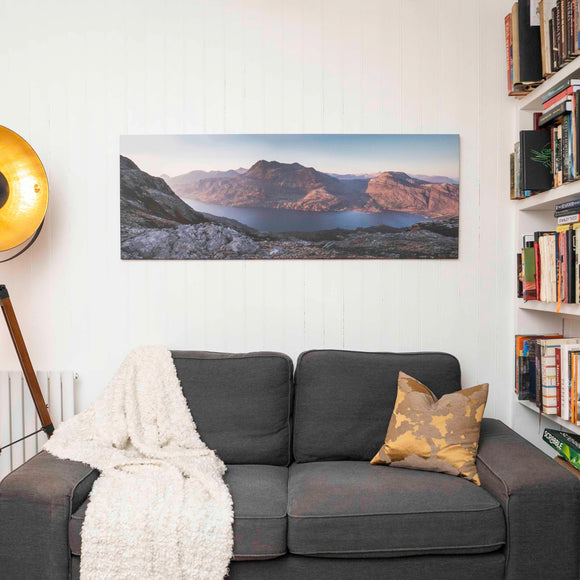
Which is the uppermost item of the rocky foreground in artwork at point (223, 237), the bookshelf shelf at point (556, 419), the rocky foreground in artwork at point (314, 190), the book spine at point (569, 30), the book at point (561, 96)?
the book spine at point (569, 30)

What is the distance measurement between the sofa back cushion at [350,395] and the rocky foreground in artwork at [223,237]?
0.55 metres

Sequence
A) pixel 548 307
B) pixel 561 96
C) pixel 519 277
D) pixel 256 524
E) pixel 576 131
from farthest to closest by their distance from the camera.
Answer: pixel 519 277 < pixel 548 307 < pixel 561 96 < pixel 576 131 < pixel 256 524

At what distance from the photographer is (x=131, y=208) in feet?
9.07

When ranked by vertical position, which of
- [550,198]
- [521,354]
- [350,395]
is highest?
[550,198]

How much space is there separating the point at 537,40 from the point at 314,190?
4.08 ft

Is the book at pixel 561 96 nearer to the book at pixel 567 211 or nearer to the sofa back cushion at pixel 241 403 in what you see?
the book at pixel 567 211

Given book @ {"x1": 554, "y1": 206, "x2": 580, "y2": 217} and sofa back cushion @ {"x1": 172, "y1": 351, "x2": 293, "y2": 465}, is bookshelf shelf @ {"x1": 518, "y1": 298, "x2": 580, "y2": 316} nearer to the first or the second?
book @ {"x1": 554, "y1": 206, "x2": 580, "y2": 217}

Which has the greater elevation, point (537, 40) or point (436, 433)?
point (537, 40)

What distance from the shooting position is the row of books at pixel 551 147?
2.21 metres

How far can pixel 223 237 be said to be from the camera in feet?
9.10

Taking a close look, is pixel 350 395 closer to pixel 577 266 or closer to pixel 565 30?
pixel 577 266

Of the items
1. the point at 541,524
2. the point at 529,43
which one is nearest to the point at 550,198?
the point at 529,43

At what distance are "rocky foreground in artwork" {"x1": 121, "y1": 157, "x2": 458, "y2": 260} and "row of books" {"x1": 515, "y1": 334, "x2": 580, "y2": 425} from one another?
0.59m

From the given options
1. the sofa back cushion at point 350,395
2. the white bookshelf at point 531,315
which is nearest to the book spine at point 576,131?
the white bookshelf at point 531,315
